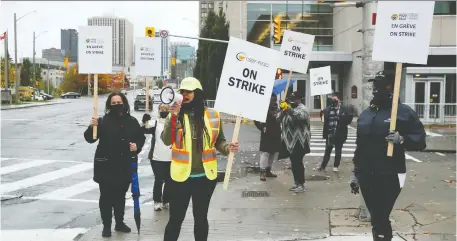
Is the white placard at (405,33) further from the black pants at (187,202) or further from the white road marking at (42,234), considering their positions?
the white road marking at (42,234)

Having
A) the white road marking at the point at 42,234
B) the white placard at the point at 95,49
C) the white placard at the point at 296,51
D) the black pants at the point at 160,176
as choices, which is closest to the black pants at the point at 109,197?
the white road marking at the point at 42,234

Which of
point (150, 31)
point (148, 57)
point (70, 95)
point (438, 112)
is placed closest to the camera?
point (148, 57)

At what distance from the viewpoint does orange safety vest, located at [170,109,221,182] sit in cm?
511

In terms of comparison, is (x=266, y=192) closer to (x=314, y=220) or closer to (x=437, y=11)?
(x=314, y=220)

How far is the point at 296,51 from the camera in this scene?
1077 cm

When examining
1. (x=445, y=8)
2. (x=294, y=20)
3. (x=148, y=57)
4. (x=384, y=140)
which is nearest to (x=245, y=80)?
(x=384, y=140)

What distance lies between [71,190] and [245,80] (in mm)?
5963

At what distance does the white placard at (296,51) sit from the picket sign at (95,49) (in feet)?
13.2

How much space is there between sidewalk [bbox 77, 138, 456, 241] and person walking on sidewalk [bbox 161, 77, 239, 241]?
1.54 meters

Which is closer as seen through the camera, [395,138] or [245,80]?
[395,138]

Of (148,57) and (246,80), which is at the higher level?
(148,57)

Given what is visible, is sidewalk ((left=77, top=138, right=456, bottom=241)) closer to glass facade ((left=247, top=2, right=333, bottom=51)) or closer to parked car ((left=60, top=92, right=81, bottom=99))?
glass facade ((left=247, top=2, right=333, bottom=51))

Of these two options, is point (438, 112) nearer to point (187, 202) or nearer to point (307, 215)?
point (307, 215)

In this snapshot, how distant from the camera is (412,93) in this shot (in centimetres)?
3375
